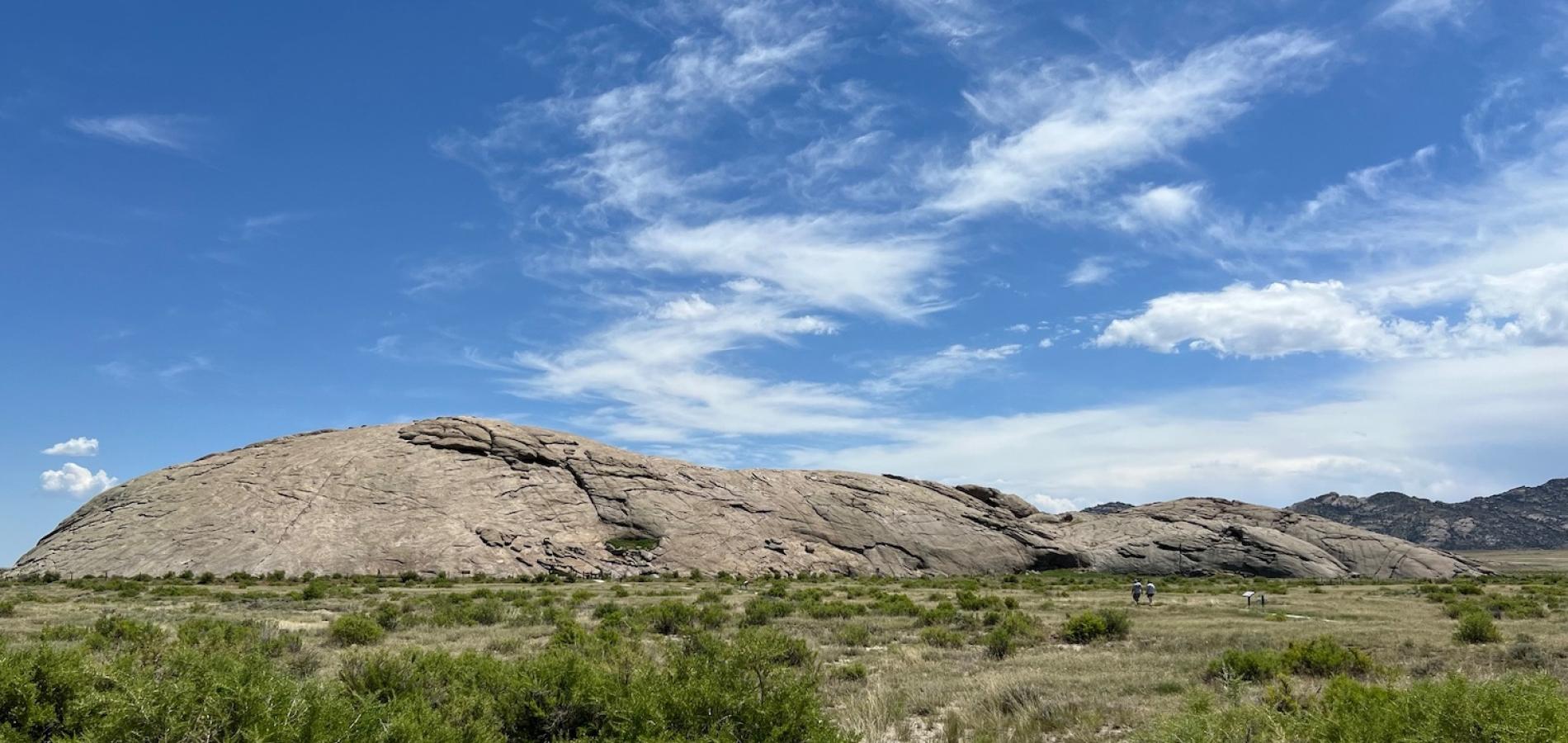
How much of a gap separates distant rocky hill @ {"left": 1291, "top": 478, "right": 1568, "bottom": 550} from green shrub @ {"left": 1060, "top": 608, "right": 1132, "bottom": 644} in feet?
574

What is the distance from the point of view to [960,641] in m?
18.8

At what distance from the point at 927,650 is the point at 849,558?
56.2 meters

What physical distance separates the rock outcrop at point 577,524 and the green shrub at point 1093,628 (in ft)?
157

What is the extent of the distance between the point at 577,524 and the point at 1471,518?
197817 mm

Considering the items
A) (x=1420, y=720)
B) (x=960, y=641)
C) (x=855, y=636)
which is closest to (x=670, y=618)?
(x=855, y=636)

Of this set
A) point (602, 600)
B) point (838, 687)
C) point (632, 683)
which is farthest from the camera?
point (602, 600)

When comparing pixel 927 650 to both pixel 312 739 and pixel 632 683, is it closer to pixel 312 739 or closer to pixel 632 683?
pixel 632 683

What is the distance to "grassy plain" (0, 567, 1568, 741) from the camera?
10.5 meters

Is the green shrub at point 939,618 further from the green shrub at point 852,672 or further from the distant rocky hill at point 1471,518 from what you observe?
the distant rocky hill at point 1471,518

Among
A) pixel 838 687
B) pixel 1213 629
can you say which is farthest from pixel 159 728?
pixel 1213 629

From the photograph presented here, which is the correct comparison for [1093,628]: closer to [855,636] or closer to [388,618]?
[855,636]

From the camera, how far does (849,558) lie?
72.7 m

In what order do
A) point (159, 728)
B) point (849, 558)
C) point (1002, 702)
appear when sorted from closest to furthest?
point (159, 728)
point (1002, 702)
point (849, 558)

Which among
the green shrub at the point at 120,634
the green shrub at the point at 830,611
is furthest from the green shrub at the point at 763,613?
the green shrub at the point at 120,634
